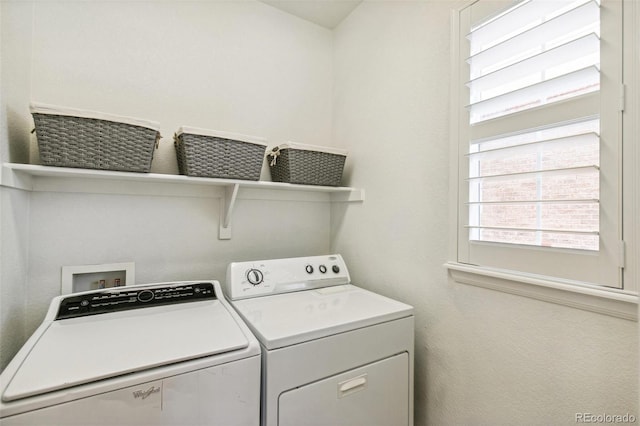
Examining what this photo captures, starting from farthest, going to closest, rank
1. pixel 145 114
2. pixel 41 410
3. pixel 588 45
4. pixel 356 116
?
pixel 356 116, pixel 145 114, pixel 588 45, pixel 41 410

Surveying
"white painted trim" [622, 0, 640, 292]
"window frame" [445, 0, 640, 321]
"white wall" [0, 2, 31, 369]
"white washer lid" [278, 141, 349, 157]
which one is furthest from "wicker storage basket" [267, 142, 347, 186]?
"white painted trim" [622, 0, 640, 292]

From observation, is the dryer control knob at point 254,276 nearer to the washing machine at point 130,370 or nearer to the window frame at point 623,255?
the washing machine at point 130,370

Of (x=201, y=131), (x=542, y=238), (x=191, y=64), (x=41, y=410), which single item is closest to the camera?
(x=41, y=410)

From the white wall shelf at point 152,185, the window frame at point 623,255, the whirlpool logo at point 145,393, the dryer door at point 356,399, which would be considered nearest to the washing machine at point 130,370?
A: the whirlpool logo at point 145,393

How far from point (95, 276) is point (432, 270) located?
5.18 feet

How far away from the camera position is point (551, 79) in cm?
92

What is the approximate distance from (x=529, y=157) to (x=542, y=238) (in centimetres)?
28

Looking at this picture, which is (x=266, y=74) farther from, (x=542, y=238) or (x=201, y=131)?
(x=542, y=238)

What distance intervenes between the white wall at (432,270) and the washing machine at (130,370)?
84 cm

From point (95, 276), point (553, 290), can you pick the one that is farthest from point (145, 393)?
point (553, 290)

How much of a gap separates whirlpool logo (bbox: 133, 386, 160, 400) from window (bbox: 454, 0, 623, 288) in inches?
45.3

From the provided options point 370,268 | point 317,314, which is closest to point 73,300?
point 317,314

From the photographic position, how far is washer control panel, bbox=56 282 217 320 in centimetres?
115

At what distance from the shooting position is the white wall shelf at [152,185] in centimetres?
111
